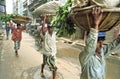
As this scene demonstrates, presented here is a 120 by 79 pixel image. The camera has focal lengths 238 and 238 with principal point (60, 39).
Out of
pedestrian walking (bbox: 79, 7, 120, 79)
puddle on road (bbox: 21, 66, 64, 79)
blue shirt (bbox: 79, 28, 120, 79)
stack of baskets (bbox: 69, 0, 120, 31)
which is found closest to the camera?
stack of baskets (bbox: 69, 0, 120, 31)

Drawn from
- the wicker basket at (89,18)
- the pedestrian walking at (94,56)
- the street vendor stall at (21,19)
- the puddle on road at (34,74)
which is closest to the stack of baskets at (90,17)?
the wicker basket at (89,18)

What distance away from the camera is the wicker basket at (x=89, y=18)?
268 centimetres

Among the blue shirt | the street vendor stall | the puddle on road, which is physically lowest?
the puddle on road

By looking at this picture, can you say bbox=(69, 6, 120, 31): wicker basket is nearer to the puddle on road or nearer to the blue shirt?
the blue shirt

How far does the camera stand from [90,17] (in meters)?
2.81

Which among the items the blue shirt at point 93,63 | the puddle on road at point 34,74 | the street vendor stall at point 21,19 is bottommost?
the puddle on road at point 34,74

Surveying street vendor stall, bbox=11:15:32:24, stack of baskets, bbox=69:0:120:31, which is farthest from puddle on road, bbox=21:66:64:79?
stack of baskets, bbox=69:0:120:31

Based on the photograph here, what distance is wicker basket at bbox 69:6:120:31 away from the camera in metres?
2.68

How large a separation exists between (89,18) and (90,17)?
0.02m

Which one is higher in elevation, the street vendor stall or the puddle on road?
the street vendor stall

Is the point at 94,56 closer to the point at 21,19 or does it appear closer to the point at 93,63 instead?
the point at 93,63

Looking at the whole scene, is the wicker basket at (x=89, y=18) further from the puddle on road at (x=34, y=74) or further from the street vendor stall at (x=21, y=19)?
the street vendor stall at (x=21, y=19)

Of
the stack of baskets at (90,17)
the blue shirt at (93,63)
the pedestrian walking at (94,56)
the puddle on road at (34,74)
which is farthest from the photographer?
the puddle on road at (34,74)

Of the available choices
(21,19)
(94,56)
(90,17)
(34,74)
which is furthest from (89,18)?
(21,19)
